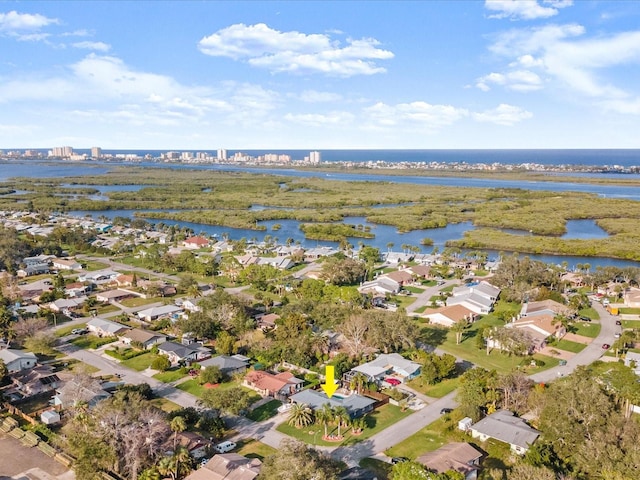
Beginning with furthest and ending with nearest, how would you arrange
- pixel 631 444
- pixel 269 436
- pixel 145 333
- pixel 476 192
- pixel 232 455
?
pixel 476 192
pixel 145 333
pixel 269 436
pixel 232 455
pixel 631 444

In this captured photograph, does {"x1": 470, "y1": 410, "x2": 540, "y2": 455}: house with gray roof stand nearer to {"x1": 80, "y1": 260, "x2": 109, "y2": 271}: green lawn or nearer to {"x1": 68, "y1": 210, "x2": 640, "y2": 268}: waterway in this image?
{"x1": 68, "y1": 210, "x2": 640, "y2": 268}: waterway

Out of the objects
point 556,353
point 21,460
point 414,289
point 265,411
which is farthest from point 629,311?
point 21,460

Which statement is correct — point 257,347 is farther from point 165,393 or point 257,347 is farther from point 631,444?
point 631,444

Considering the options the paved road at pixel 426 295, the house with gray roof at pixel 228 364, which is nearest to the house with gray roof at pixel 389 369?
the house with gray roof at pixel 228 364

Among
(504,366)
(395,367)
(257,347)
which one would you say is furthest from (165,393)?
(504,366)

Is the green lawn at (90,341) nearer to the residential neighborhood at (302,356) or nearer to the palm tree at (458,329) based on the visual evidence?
the residential neighborhood at (302,356)

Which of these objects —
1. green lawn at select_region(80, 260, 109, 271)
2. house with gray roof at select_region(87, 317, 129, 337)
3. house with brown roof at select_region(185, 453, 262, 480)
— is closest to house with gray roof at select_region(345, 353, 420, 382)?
house with brown roof at select_region(185, 453, 262, 480)
